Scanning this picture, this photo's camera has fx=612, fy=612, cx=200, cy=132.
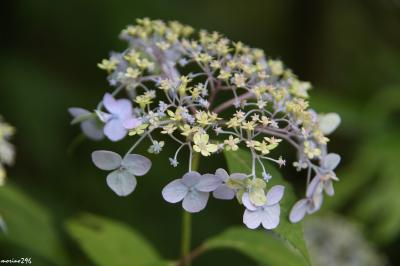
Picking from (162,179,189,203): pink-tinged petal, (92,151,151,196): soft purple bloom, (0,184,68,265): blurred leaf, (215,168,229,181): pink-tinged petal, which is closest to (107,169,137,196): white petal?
(92,151,151,196): soft purple bloom

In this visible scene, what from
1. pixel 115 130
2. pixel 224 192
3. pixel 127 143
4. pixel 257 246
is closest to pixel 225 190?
pixel 224 192

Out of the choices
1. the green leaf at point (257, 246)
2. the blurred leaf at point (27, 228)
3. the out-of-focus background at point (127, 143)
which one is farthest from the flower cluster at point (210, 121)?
the out-of-focus background at point (127, 143)

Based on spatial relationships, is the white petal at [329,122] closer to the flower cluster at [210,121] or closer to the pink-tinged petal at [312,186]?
the flower cluster at [210,121]

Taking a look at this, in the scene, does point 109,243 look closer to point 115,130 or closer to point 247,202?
point 115,130

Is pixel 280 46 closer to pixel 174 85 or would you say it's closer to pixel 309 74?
pixel 309 74

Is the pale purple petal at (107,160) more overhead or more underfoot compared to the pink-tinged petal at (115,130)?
more underfoot

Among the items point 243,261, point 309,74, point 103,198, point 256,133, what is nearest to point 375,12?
point 309,74
